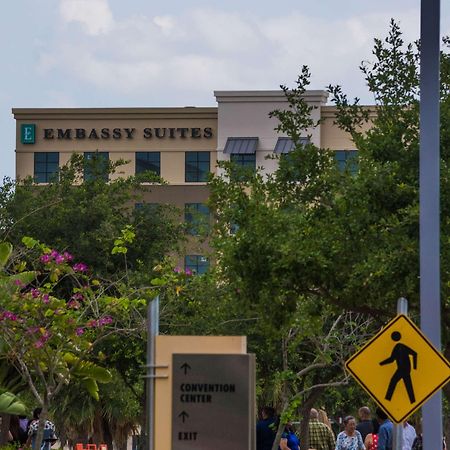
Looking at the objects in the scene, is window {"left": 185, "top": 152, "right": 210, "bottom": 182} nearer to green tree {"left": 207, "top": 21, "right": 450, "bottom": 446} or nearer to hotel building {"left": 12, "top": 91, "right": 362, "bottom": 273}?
hotel building {"left": 12, "top": 91, "right": 362, "bottom": 273}

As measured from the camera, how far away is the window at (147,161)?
8906cm

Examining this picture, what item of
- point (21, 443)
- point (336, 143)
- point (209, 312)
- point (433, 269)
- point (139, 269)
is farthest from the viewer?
point (336, 143)

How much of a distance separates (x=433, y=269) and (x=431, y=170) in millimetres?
1001

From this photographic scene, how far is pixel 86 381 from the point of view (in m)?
27.0

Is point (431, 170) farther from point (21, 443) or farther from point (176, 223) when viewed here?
point (176, 223)

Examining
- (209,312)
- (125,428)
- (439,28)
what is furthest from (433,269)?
(125,428)

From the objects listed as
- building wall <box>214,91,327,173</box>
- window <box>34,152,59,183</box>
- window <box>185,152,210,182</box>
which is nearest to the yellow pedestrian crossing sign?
building wall <box>214,91,327,173</box>

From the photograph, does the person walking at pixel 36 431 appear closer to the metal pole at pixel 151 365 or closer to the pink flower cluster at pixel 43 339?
the pink flower cluster at pixel 43 339

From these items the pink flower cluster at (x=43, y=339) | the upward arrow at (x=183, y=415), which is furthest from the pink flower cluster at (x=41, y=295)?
the upward arrow at (x=183, y=415)

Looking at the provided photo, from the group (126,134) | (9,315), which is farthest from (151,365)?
(126,134)

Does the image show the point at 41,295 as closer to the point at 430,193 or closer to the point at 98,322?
the point at 98,322

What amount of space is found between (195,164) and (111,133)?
5264 millimetres

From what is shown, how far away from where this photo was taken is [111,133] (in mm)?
90062

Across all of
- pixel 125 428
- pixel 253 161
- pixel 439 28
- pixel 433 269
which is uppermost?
pixel 253 161
